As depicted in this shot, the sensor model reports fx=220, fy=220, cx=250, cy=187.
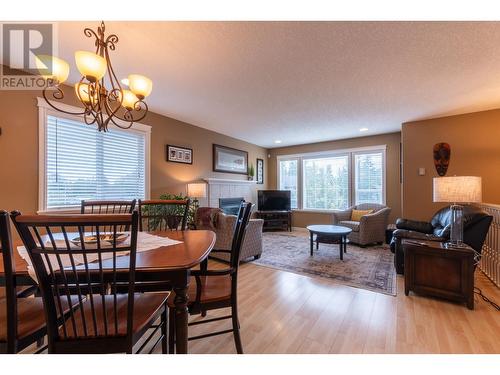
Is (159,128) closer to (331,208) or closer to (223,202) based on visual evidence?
(223,202)

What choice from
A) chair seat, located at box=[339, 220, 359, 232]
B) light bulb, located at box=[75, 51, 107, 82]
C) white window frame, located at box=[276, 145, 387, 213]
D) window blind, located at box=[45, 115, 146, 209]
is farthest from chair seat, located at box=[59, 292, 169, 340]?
white window frame, located at box=[276, 145, 387, 213]

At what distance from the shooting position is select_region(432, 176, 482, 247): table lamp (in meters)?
2.28

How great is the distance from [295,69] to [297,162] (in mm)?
4278

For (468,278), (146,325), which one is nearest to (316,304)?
(468,278)

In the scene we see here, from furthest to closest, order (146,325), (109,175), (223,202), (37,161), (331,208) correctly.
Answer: (331,208), (223,202), (109,175), (37,161), (146,325)

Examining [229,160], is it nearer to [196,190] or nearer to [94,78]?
[196,190]

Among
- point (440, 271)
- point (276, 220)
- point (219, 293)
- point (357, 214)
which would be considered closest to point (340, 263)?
point (440, 271)

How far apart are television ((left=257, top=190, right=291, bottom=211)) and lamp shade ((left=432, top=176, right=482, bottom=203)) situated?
12.7ft

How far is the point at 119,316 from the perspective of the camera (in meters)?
1.05

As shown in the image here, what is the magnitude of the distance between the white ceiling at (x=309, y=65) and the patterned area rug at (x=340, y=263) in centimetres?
238

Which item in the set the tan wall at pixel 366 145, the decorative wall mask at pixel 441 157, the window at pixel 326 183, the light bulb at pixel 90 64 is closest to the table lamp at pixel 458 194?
the decorative wall mask at pixel 441 157

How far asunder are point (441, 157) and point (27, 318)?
5.34 metres

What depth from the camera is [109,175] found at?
322 cm

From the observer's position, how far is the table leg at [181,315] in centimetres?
107
